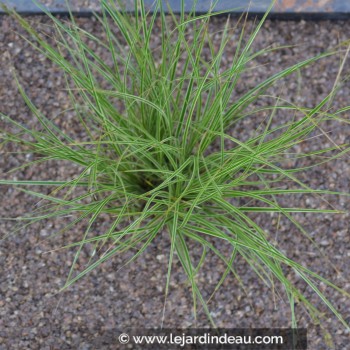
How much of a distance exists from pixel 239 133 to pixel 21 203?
2.09 ft

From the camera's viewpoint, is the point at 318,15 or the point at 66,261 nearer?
the point at 66,261

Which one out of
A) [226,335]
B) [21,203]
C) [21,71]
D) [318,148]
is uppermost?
[21,71]

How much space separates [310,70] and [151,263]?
0.71m

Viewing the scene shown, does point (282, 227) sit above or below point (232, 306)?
above

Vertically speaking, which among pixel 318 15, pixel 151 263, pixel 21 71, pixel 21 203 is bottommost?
pixel 151 263

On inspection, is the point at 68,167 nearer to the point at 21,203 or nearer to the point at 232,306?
the point at 21,203

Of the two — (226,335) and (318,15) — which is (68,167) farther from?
(318,15)

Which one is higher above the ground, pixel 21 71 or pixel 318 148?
pixel 21 71

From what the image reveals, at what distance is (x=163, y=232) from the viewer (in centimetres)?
137

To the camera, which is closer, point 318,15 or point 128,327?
point 128,327

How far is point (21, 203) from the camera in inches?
54.7

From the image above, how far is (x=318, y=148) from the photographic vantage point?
142 cm

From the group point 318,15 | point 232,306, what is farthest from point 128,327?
point 318,15

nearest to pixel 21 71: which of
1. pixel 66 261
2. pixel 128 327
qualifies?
pixel 66 261
